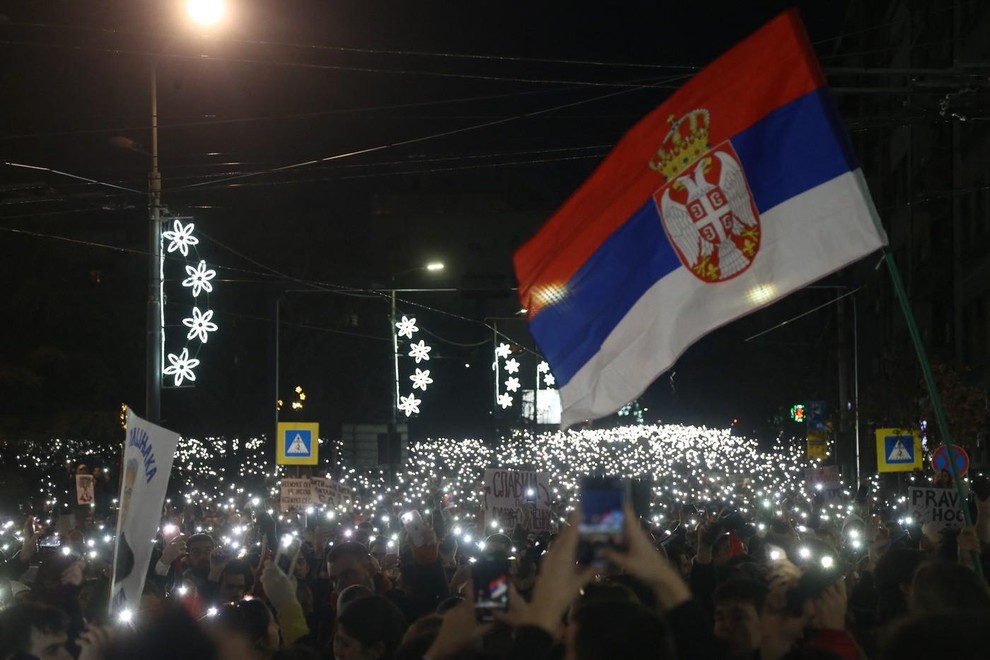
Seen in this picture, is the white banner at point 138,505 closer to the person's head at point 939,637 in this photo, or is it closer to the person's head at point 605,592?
the person's head at point 605,592

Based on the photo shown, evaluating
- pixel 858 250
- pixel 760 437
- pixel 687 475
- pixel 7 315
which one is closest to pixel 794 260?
pixel 858 250

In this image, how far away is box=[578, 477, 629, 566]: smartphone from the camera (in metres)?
4.58

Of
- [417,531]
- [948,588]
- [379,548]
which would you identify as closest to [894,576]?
[948,588]

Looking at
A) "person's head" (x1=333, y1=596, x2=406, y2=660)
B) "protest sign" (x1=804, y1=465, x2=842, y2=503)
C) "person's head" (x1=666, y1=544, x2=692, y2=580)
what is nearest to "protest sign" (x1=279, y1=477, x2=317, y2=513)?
"person's head" (x1=666, y1=544, x2=692, y2=580)

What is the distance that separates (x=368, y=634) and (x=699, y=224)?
286 cm

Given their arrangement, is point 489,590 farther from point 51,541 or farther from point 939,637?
point 51,541

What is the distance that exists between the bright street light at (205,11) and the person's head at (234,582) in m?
8.62

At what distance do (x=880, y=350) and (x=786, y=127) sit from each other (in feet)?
177

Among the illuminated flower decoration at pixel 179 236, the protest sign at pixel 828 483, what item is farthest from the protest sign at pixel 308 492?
the protest sign at pixel 828 483

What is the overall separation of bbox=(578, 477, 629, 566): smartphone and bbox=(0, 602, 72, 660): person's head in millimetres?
3207

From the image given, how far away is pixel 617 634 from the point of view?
11.8 ft

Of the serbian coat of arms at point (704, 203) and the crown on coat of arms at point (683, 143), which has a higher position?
the crown on coat of arms at point (683, 143)

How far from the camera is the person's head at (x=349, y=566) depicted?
9.88 m

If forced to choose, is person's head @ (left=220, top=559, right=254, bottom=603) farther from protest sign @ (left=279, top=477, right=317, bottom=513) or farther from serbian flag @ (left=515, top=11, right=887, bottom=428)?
protest sign @ (left=279, top=477, right=317, bottom=513)
